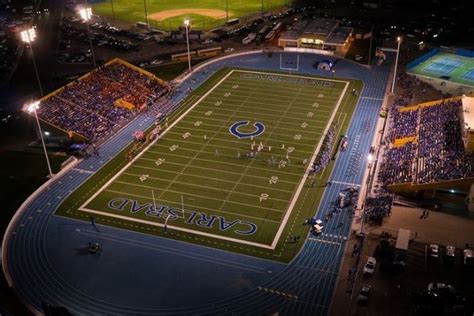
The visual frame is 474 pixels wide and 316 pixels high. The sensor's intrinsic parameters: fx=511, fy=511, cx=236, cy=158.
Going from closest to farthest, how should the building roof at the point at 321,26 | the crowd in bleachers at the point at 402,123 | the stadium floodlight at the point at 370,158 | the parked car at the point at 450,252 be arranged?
1. the parked car at the point at 450,252
2. the stadium floodlight at the point at 370,158
3. the crowd in bleachers at the point at 402,123
4. the building roof at the point at 321,26

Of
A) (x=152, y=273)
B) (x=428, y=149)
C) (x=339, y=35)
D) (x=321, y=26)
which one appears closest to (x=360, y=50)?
(x=339, y=35)

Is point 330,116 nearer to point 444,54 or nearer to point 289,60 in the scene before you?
point 289,60

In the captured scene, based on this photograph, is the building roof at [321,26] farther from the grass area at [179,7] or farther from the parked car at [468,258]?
the parked car at [468,258]

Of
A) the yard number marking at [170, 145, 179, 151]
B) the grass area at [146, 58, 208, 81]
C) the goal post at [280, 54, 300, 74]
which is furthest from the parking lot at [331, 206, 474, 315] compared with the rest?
the grass area at [146, 58, 208, 81]

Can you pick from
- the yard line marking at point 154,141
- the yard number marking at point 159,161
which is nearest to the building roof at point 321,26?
the yard line marking at point 154,141

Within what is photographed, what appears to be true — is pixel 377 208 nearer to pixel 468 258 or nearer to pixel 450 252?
pixel 450 252

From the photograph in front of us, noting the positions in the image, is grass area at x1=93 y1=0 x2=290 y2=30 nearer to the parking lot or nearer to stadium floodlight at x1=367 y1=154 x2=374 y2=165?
stadium floodlight at x1=367 y1=154 x2=374 y2=165
